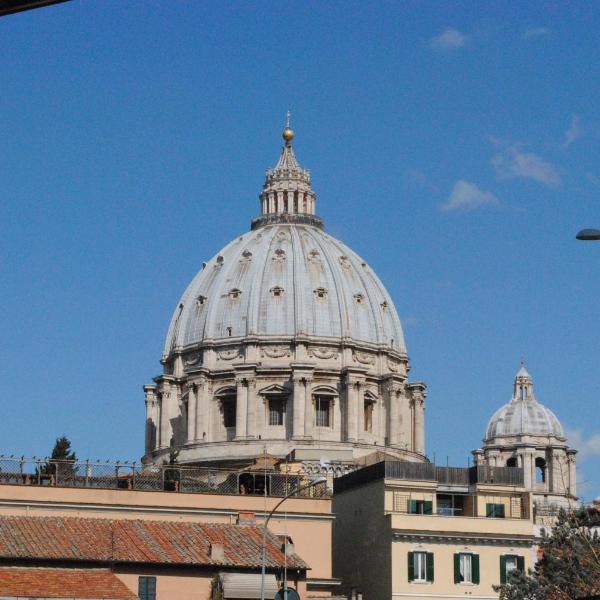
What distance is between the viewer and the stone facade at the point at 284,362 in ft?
404

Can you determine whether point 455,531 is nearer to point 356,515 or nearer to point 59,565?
point 356,515

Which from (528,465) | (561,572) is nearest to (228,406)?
(528,465)

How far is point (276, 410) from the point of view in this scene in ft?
411

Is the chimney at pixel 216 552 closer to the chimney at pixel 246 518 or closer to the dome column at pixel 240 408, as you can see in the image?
the chimney at pixel 246 518

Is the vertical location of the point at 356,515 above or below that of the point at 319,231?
below

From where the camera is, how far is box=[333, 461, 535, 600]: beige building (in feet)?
176

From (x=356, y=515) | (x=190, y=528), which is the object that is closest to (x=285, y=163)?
(x=356, y=515)

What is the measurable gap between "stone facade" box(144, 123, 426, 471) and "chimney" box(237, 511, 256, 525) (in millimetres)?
60902

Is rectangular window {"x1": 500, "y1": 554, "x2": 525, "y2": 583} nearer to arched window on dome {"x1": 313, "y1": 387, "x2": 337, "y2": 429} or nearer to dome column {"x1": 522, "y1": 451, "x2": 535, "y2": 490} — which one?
arched window on dome {"x1": 313, "y1": 387, "x2": 337, "y2": 429}

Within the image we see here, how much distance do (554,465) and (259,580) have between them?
10526cm

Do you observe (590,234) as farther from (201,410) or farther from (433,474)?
(201,410)

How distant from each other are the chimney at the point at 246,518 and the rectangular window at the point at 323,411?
71007 mm

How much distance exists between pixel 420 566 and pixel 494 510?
21.8 ft

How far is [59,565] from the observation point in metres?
44.5
